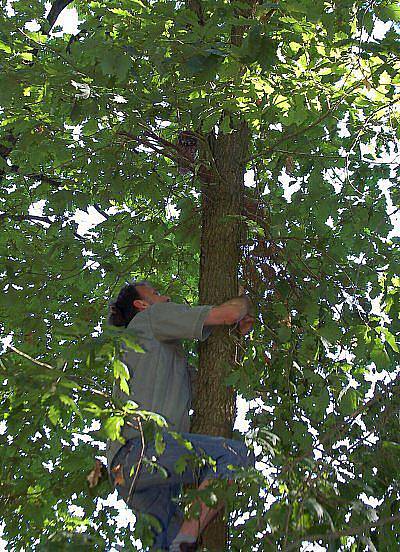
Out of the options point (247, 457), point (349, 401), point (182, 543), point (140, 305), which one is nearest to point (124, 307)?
point (140, 305)

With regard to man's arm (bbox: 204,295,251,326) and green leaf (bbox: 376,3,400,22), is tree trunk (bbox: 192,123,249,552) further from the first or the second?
green leaf (bbox: 376,3,400,22)

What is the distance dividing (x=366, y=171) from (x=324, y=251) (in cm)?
57

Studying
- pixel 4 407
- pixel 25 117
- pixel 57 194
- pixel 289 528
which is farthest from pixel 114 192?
pixel 289 528

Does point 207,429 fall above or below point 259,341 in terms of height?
below

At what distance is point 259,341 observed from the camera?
4961 millimetres

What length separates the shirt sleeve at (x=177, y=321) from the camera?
430cm

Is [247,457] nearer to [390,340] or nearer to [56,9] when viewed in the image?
[390,340]

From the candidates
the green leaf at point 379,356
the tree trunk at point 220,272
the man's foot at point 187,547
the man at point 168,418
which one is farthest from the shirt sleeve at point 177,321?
the man's foot at point 187,547

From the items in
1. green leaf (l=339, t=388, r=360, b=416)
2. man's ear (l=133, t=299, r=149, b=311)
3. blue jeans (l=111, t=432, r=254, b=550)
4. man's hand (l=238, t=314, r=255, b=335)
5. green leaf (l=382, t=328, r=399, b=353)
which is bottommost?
blue jeans (l=111, t=432, r=254, b=550)

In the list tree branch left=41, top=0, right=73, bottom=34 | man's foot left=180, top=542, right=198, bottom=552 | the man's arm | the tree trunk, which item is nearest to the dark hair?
the tree trunk

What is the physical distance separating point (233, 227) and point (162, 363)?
1174 mm

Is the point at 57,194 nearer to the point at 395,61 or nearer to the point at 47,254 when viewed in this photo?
the point at 47,254

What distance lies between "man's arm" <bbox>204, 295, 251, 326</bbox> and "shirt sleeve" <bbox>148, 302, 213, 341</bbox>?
0.05m

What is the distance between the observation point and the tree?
4.00 metres
